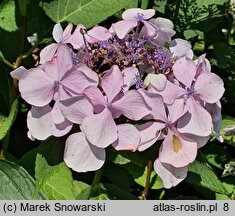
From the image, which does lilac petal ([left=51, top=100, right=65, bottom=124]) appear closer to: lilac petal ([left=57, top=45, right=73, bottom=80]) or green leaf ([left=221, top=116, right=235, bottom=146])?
lilac petal ([left=57, top=45, right=73, bottom=80])

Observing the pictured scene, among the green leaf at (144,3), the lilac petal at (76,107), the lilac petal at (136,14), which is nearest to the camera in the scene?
the lilac petal at (76,107)

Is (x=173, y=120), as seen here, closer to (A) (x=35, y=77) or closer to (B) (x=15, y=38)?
(A) (x=35, y=77)

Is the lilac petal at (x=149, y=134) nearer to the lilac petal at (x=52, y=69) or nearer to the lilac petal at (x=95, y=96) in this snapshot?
the lilac petal at (x=95, y=96)

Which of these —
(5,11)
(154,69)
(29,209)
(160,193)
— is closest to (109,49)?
(154,69)

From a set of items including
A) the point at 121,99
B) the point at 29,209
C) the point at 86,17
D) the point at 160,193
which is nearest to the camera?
the point at 121,99

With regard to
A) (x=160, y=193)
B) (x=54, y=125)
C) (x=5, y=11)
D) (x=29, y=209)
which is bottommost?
(x=160, y=193)

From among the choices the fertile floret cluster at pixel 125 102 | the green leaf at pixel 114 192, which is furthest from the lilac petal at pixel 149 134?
the green leaf at pixel 114 192
